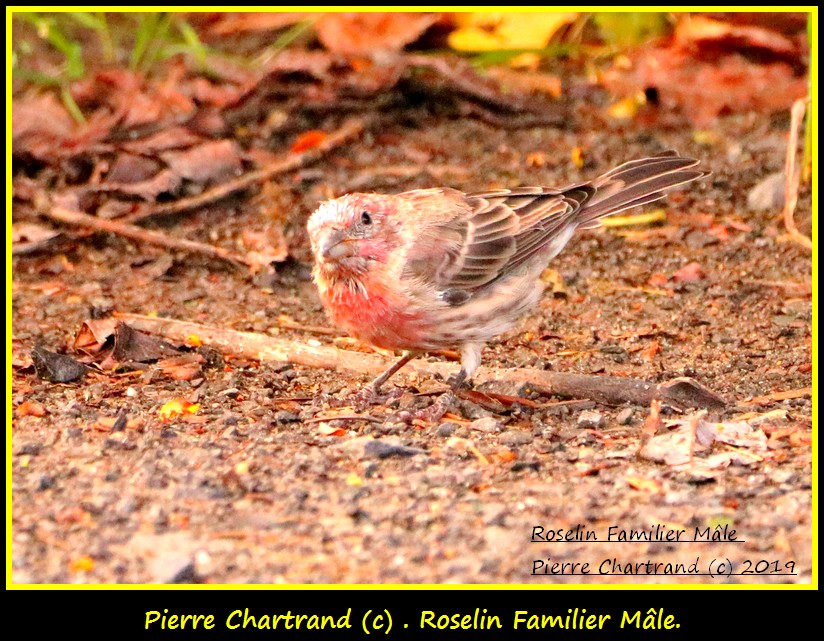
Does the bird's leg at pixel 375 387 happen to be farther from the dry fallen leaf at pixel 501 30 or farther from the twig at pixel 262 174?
the dry fallen leaf at pixel 501 30

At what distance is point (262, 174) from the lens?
28.4 ft

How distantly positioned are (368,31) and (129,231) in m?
3.39

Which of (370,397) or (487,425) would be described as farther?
(370,397)

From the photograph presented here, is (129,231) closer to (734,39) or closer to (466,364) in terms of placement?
(466,364)

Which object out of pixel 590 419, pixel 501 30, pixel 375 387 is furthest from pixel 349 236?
pixel 501 30

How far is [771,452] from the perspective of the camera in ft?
16.9

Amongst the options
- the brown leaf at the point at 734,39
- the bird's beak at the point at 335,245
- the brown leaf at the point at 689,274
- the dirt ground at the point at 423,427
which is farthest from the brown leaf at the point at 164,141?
the brown leaf at the point at 734,39

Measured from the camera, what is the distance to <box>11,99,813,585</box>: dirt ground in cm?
434

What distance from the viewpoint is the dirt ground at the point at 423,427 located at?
4.34m

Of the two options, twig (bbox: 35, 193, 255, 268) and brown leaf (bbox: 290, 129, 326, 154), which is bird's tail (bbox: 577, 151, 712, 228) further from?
brown leaf (bbox: 290, 129, 326, 154)

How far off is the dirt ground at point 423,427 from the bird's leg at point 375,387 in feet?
0.27

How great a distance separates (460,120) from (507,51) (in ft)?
3.14

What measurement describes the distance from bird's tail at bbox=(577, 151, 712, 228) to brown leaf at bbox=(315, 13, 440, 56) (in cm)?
362

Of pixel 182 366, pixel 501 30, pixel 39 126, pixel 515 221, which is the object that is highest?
pixel 501 30
